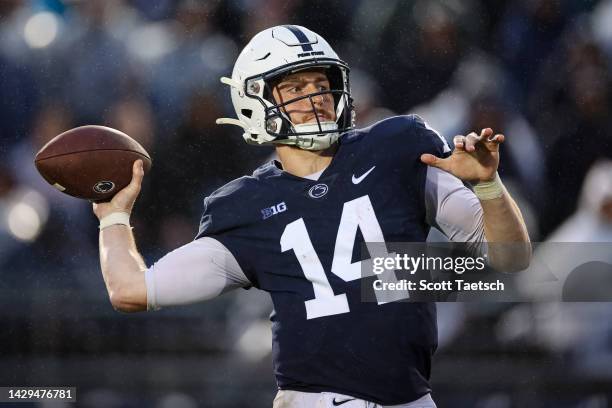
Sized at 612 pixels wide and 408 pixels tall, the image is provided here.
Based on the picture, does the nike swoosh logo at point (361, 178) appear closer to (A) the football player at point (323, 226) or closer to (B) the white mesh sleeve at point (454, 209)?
(A) the football player at point (323, 226)

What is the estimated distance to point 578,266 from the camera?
3.77m

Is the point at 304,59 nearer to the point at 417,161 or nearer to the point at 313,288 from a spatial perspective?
the point at 417,161

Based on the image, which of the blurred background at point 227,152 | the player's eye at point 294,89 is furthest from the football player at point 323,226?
the blurred background at point 227,152

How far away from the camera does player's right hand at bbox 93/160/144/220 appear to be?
236 cm

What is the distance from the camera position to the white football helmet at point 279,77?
2283 millimetres

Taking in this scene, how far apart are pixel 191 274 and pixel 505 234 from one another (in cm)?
73

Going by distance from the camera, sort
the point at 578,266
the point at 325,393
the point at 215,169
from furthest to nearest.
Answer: the point at 215,169 → the point at 578,266 → the point at 325,393

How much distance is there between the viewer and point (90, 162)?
7.74ft

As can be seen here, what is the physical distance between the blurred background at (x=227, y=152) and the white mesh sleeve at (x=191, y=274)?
5.26ft

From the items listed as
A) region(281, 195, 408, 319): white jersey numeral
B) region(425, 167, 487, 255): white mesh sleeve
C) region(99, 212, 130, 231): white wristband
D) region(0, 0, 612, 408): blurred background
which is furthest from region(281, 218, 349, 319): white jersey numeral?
region(0, 0, 612, 408): blurred background

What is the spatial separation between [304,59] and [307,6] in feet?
6.07

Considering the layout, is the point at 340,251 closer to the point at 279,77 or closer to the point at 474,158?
the point at 474,158

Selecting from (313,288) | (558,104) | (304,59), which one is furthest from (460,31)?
(313,288)

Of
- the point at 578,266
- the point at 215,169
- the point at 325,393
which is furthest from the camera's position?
the point at 215,169
